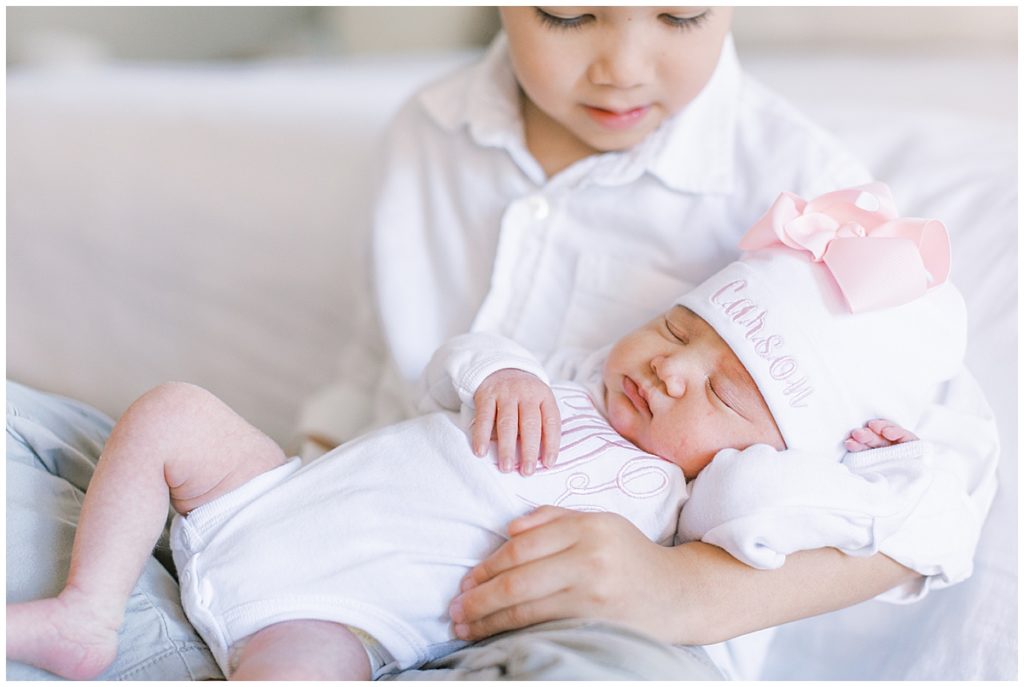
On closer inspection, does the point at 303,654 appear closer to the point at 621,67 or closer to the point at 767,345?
the point at 767,345

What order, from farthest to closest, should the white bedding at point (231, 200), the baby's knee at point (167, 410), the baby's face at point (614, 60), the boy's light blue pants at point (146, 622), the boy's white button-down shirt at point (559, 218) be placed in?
the white bedding at point (231, 200)
the boy's white button-down shirt at point (559, 218)
the baby's face at point (614, 60)
the baby's knee at point (167, 410)
the boy's light blue pants at point (146, 622)

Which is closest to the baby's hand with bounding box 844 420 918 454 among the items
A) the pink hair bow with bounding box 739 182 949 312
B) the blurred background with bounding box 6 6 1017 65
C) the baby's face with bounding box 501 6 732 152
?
the pink hair bow with bounding box 739 182 949 312

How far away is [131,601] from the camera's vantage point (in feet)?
2.64

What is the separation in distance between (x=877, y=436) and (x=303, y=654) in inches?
20.3

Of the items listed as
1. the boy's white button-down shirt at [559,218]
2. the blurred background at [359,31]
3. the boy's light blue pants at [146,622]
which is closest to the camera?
the boy's light blue pants at [146,622]

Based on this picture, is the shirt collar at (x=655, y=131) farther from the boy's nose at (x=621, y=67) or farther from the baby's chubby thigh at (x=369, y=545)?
the baby's chubby thigh at (x=369, y=545)

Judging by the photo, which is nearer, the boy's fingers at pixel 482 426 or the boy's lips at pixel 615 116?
the boy's fingers at pixel 482 426

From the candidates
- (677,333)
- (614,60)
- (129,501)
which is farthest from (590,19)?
(129,501)

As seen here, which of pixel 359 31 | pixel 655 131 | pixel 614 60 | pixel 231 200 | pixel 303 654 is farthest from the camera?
pixel 359 31

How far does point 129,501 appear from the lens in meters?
0.79

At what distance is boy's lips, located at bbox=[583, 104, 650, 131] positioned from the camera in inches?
39.3

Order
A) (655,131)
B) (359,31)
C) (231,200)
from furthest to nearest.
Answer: (359,31) < (231,200) < (655,131)

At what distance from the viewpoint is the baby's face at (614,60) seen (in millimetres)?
924

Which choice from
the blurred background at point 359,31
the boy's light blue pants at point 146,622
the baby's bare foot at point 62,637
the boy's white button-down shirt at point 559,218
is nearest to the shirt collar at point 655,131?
the boy's white button-down shirt at point 559,218
